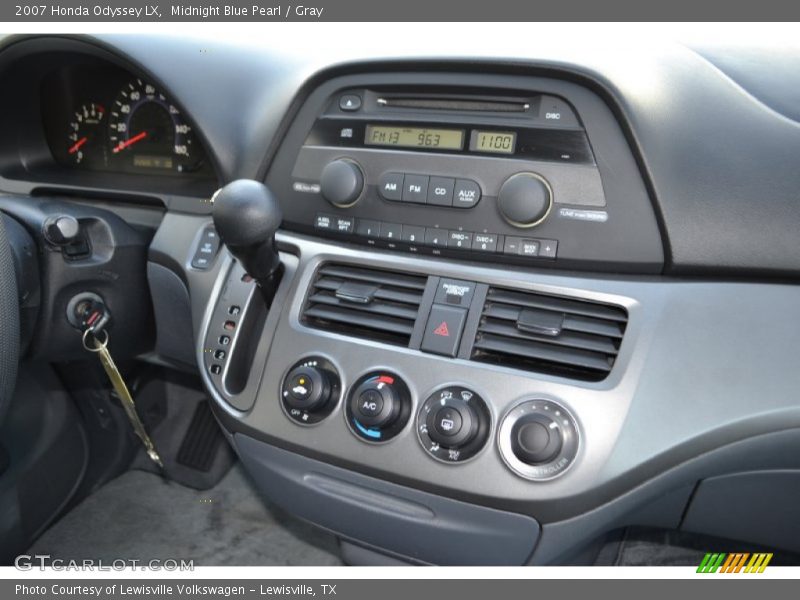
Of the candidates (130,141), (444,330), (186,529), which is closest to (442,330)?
(444,330)

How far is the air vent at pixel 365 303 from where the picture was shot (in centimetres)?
115

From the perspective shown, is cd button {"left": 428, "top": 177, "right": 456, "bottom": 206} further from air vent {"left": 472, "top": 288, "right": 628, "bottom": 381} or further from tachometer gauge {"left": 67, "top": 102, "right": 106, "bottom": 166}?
tachometer gauge {"left": 67, "top": 102, "right": 106, "bottom": 166}

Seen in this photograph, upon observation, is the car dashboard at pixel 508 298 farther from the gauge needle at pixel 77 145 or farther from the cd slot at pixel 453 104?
the gauge needle at pixel 77 145

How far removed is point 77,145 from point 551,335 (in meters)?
1.39

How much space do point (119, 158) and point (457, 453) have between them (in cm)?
120

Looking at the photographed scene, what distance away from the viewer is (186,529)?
1.84 meters

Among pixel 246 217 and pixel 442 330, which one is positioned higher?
pixel 246 217

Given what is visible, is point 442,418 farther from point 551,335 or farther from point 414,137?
point 414,137

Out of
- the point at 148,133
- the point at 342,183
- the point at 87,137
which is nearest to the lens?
the point at 342,183

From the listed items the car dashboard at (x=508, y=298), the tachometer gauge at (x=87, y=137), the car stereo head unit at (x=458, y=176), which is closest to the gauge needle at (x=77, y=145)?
the tachometer gauge at (x=87, y=137)

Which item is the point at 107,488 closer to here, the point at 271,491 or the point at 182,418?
the point at 182,418

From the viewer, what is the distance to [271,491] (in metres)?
1.30

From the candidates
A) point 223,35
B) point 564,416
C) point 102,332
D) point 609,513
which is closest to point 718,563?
point 609,513

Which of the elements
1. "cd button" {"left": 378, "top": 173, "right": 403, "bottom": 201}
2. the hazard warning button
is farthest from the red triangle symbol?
"cd button" {"left": 378, "top": 173, "right": 403, "bottom": 201}
